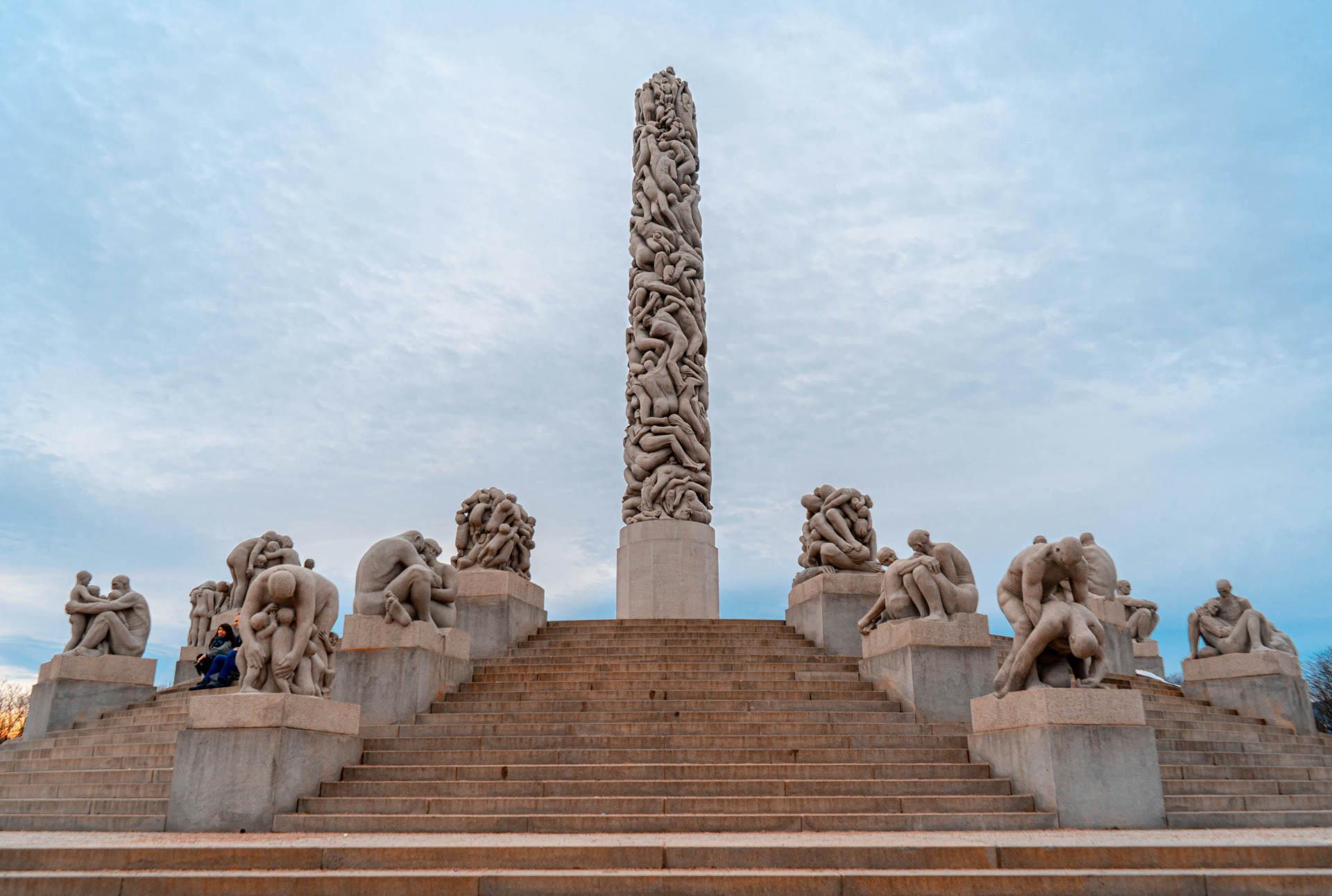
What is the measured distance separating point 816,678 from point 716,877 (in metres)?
6.49

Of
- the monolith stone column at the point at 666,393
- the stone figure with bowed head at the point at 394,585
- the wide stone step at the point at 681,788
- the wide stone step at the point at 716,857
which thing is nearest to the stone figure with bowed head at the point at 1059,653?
the wide stone step at the point at 681,788

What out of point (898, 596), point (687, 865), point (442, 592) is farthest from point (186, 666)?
point (687, 865)

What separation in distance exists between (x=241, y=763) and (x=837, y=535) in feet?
32.0

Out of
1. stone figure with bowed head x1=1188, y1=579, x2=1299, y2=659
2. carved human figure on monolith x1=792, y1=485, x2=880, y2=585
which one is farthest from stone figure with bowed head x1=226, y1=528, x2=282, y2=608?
stone figure with bowed head x1=1188, y1=579, x2=1299, y2=659

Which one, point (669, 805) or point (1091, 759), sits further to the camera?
point (1091, 759)

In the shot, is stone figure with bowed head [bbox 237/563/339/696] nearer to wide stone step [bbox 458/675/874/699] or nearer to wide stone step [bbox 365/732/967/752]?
wide stone step [bbox 365/732/967/752]

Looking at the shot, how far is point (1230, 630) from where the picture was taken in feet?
47.4

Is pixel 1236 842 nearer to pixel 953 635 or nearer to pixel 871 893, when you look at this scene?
pixel 871 893

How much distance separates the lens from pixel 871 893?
5.78 metres

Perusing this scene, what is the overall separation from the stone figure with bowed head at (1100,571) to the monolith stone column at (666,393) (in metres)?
7.36

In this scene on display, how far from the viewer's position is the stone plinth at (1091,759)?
795cm

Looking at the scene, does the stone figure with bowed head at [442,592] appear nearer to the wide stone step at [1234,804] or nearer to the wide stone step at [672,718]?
the wide stone step at [672,718]

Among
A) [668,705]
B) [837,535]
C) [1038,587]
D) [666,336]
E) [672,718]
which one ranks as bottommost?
[672,718]

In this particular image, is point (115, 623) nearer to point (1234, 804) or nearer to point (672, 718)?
point (672, 718)
